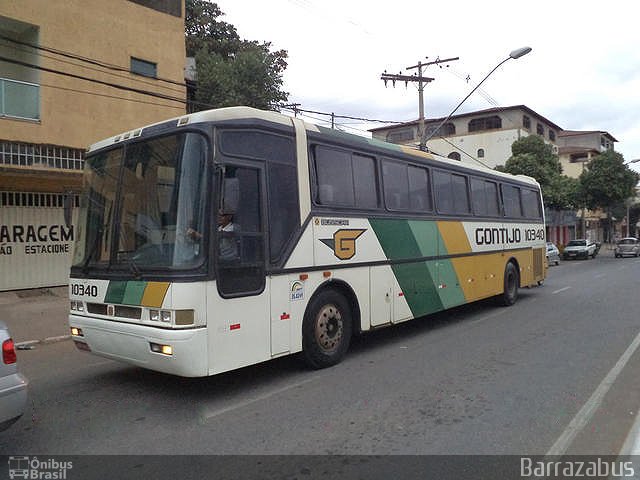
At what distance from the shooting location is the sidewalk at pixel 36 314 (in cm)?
895

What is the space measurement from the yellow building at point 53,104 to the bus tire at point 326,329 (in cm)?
802

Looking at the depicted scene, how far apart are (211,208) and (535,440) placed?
3.58 m

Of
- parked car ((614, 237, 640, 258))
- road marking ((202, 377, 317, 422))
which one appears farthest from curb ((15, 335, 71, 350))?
parked car ((614, 237, 640, 258))

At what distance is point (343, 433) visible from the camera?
4.28 metres

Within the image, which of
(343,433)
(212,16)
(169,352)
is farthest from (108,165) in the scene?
(212,16)

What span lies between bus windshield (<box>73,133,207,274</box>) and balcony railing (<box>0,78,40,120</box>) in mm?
7945

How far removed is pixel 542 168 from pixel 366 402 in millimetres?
30304

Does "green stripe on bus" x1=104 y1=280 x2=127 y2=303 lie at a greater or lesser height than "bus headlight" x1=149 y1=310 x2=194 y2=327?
greater

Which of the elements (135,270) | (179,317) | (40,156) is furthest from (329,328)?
(40,156)

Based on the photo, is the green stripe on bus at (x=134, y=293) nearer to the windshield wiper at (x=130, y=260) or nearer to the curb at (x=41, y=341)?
the windshield wiper at (x=130, y=260)

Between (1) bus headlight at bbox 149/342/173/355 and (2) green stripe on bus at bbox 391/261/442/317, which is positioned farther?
(2) green stripe on bus at bbox 391/261/442/317

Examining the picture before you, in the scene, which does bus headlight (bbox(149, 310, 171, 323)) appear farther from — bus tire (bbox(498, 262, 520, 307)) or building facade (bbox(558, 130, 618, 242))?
building facade (bbox(558, 130, 618, 242))

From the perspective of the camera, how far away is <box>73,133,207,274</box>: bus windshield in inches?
192

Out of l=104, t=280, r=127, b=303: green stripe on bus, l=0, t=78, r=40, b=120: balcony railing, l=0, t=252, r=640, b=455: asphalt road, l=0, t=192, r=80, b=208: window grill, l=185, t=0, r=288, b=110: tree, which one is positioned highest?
l=185, t=0, r=288, b=110: tree
